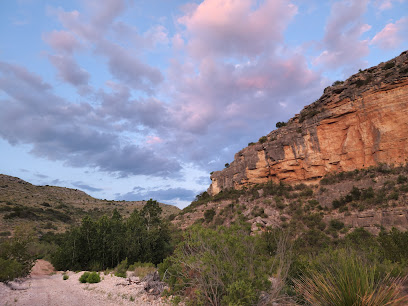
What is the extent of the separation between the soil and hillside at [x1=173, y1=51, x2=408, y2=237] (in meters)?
15.5

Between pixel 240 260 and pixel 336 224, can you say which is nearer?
pixel 240 260

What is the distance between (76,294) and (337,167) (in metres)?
31.5

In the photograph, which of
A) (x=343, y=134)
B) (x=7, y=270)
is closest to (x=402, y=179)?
(x=343, y=134)

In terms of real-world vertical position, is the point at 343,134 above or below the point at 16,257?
above

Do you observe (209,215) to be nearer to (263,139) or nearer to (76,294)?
(263,139)

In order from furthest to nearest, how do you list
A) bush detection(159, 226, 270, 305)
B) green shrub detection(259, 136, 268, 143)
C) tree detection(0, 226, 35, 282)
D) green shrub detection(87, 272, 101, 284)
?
green shrub detection(259, 136, 268, 143) → green shrub detection(87, 272, 101, 284) → tree detection(0, 226, 35, 282) → bush detection(159, 226, 270, 305)

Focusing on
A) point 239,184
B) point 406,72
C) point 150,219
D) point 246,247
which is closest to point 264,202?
point 239,184

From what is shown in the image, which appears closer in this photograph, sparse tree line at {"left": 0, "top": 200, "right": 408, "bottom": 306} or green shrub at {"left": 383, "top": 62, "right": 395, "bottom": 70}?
sparse tree line at {"left": 0, "top": 200, "right": 408, "bottom": 306}

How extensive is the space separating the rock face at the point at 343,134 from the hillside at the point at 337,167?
0.29 feet

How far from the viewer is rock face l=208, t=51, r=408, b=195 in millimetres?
24828

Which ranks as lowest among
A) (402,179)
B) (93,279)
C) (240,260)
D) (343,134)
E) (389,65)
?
(93,279)

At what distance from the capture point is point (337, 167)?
97.9 feet

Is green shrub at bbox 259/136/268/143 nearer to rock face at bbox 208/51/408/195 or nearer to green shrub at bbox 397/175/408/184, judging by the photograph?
rock face at bbox 208/51/408/195

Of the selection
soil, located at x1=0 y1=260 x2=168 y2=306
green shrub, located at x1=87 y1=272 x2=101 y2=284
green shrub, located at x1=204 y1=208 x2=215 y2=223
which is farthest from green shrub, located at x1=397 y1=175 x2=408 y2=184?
green shrub, located at x1=87 y1=272 x2=101 y2=284
